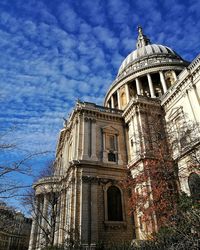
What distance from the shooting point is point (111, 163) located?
81.0 feet

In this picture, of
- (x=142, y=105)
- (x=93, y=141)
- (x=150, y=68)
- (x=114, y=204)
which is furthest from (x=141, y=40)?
(x=114, y=204)

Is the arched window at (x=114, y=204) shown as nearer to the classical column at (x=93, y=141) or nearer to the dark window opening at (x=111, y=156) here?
the dark window opening at (x=111, y=156)

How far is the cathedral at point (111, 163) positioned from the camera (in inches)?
803

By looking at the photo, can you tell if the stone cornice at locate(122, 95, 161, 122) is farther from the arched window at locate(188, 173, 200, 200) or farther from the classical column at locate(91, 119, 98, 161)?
the arched window at locate(188, 173, 200, 200)

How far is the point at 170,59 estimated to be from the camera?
42281mm

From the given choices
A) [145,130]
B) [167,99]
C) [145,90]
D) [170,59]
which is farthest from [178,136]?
[170,59]

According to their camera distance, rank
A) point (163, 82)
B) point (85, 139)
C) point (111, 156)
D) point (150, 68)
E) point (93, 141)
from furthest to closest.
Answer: point (150, 68) → point (163, 82) → point (111, 156) → point (93, 141) → point (85, 139)

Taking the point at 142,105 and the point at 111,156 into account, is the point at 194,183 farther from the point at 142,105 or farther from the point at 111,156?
the point at 142,105

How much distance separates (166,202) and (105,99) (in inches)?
1301

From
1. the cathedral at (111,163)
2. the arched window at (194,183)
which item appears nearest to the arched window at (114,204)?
the cathedral at (111,163)

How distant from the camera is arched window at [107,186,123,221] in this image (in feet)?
72.2

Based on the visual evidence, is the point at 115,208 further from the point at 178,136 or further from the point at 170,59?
the point at 170,59

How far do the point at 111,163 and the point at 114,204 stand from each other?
13.8ft

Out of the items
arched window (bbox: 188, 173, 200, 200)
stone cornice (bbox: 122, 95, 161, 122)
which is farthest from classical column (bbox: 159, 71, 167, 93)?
arched window (bbox: 188, 173, 200, 200)
